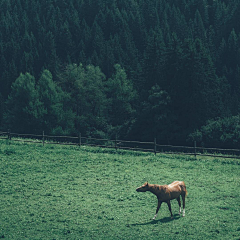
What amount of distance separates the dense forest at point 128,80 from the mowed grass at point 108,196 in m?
24.2

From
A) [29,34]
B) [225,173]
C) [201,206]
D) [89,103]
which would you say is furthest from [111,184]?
[29,34]

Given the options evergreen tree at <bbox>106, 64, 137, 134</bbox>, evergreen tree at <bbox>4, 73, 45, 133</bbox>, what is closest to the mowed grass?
evergreen tree at <bbox>4, 73, 45, 133</bbox>

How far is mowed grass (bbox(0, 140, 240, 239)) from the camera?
1565 cm

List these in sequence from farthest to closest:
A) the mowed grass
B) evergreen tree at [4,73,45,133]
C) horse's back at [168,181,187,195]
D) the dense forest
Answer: evergreen tree at [4,73,45,133] < the dense forest < horse's back at [168,181,187,195] < the mowed grass

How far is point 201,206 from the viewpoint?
18.2 m

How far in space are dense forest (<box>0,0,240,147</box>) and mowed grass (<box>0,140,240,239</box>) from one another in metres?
24.2

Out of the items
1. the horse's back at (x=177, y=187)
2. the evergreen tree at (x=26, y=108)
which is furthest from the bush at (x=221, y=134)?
the evergreen tree at (x=26, y=108)

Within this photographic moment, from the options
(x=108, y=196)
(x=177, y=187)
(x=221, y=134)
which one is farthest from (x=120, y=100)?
(x=177, y=187)

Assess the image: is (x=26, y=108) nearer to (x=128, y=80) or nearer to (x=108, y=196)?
(x=128, y=80)

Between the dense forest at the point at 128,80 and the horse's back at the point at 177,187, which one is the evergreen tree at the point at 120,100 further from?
the horse's back at the point at 177,187

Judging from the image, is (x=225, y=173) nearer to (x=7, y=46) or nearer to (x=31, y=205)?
(x=31, y=205)

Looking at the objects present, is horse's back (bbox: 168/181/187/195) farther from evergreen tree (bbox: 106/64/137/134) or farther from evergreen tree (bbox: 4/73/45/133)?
evergreen tree (bbox: 4/73/45/133)

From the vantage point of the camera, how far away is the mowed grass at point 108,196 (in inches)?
616

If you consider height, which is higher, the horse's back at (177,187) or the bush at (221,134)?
the bush at (221,134)
